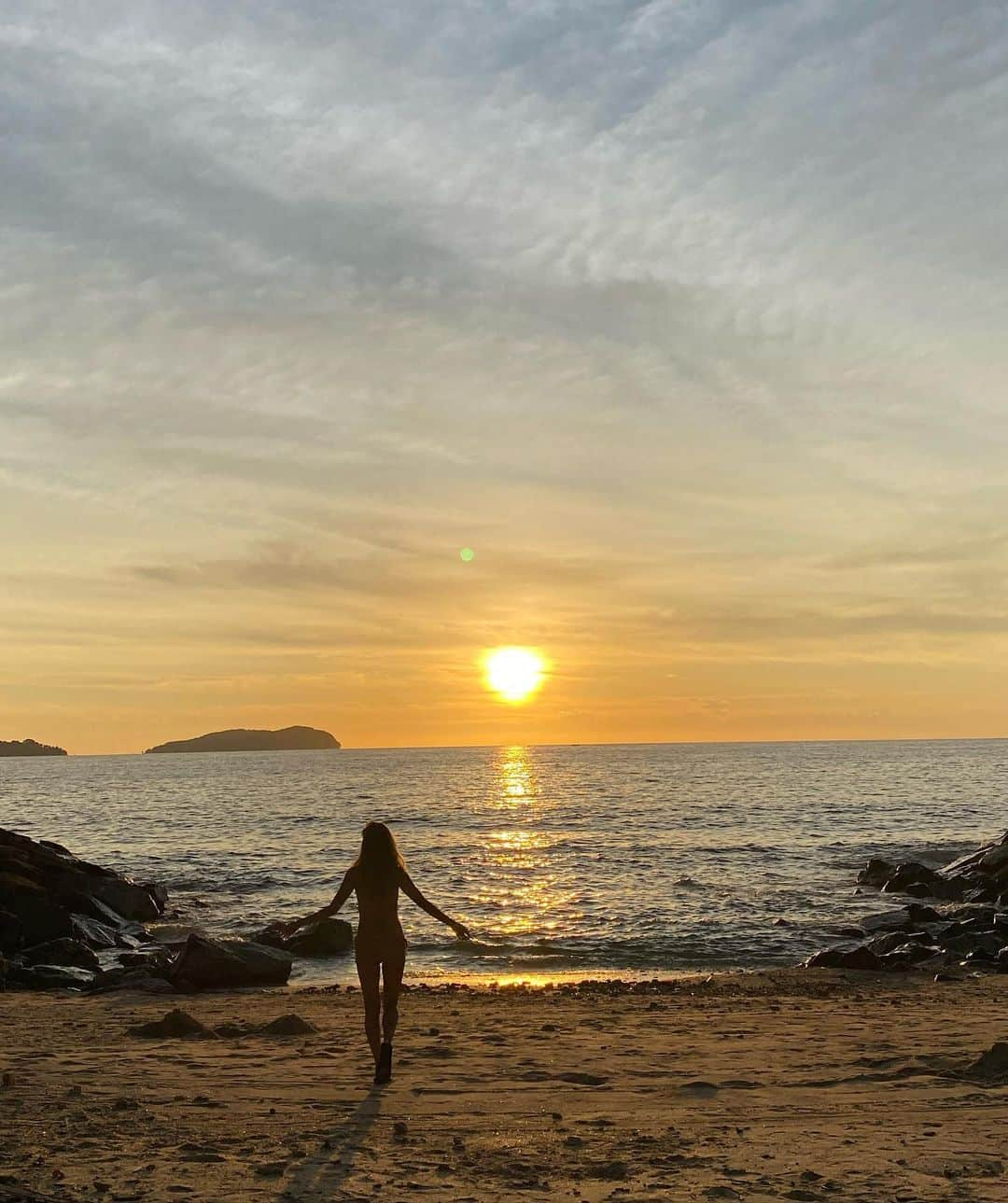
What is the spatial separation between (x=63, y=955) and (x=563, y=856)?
25031mm

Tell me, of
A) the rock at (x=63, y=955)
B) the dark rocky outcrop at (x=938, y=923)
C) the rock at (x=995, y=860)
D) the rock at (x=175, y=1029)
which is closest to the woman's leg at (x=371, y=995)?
the rock at (x=175, y=1029)

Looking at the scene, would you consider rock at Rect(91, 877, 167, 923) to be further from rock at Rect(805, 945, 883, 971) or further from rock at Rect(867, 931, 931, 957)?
rock at Rect(867, 931, 931, 957)

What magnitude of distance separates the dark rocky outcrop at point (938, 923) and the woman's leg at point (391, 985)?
11771 mm

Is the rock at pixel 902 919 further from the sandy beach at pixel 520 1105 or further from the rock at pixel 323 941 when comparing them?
the rock at pixel 323 941

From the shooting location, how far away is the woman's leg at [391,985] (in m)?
10.2

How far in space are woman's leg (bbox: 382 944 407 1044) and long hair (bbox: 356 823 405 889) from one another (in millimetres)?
647

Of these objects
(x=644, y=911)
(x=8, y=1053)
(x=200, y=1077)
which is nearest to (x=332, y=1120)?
(x=200, y=1077)

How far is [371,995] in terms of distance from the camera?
33.4 ft

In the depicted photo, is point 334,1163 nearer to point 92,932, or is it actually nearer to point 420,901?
point 420,901

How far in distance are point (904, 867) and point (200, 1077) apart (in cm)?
2977

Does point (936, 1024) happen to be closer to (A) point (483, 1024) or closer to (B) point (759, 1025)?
(B) point (759, 1025)

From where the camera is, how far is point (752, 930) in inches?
969

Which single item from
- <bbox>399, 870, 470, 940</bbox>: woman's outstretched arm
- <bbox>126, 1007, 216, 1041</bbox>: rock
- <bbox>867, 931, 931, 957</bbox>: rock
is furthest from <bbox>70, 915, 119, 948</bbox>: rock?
<bbox>867, 931, 931, 957</bbox>: rock

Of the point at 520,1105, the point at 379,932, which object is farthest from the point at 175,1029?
the point at 520,1105
